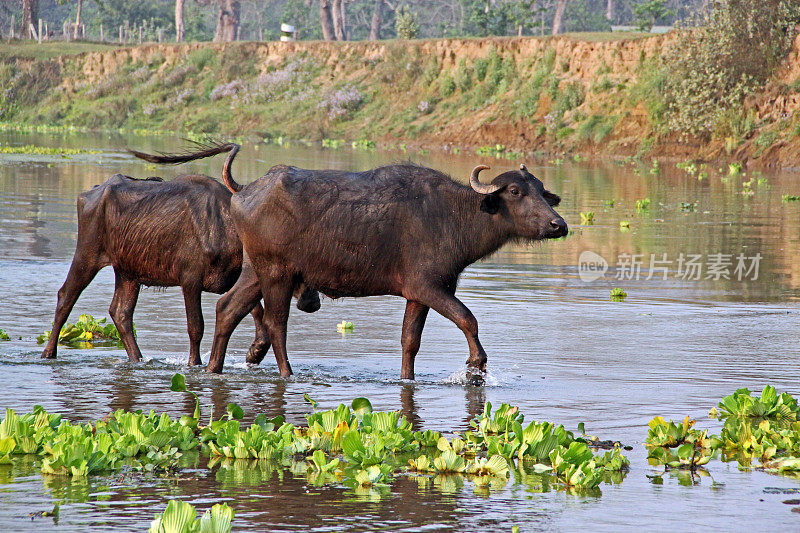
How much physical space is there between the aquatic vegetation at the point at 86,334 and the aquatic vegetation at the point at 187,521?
541cm

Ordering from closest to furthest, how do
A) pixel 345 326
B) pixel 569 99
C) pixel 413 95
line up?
1. pixel 345 326
2. pixel 569 99
3. pixel 413 95

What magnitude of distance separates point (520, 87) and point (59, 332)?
38.8m

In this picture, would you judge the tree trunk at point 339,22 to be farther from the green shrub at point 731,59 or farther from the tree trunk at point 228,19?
the green shrub at point 731,59

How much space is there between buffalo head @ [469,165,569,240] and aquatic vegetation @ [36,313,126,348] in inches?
132

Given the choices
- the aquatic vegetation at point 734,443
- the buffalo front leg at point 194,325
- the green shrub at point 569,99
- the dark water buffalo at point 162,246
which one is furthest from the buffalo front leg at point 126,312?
the green shrub at point 569,99

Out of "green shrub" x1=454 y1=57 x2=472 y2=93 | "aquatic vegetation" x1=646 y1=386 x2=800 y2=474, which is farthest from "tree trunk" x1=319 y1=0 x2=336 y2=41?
"aquatic vegetation" x1=646 y1=386 x2=800 y2=474

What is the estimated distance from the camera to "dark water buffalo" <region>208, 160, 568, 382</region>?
8.77 m

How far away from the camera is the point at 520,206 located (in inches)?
351

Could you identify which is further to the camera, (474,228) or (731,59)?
(731,59)

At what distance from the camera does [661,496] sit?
5.77 metres

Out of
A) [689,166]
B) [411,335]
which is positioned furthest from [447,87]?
[411,335]

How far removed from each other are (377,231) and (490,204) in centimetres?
88

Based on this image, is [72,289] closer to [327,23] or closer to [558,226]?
[558,226]

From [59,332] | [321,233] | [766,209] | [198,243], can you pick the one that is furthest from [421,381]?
[766,209]
